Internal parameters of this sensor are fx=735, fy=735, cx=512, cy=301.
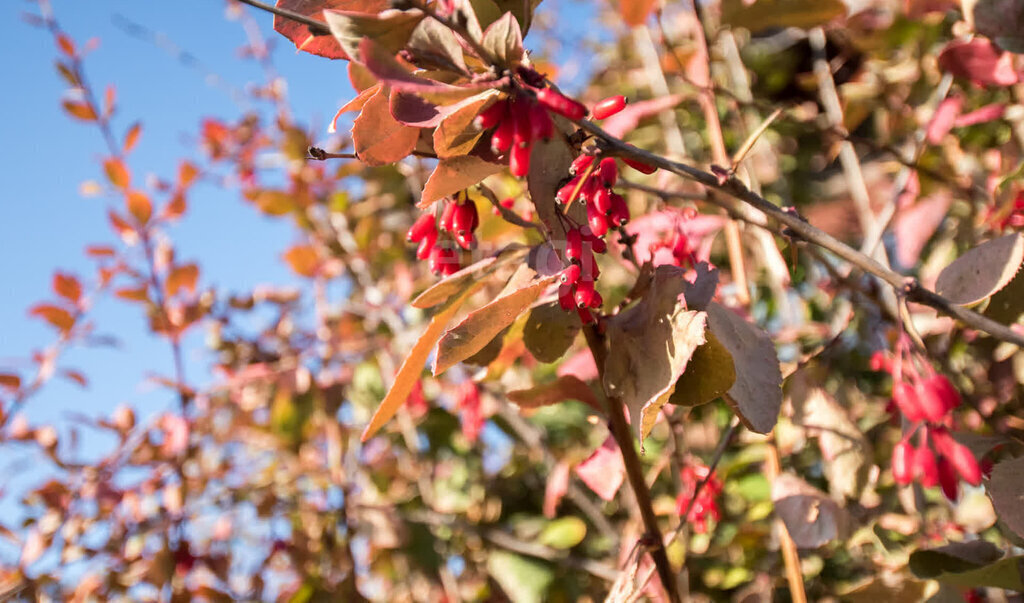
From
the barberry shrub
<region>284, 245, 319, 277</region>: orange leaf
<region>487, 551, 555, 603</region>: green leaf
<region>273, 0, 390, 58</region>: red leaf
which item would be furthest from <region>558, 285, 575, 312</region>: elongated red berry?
<region>284, 245, 319, 277</region>: orange leaf

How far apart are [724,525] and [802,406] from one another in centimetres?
96

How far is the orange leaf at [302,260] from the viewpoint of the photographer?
1.97m

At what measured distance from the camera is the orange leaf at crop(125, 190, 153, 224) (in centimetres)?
182

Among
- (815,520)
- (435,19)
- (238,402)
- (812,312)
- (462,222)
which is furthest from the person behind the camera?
(238,402)

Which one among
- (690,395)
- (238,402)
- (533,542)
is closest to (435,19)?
(690,395)

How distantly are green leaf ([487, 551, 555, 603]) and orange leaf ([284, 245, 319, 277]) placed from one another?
3.02 feet

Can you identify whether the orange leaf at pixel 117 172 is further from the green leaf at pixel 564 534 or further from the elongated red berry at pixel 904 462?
the elongated red berry at pixel 904 462

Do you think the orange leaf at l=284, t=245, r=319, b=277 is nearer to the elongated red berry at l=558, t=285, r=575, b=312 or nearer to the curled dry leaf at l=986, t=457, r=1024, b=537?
the elongated red berry at l=558, t=285, r=575, b=312

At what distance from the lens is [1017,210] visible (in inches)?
38.5

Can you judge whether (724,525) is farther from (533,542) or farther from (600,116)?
(600,116)

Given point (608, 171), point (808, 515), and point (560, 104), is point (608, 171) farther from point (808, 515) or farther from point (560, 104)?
point (808, 515)

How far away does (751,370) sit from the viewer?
0.61 meters

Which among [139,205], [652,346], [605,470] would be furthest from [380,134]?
[139,205]

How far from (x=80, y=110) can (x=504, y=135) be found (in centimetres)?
170
